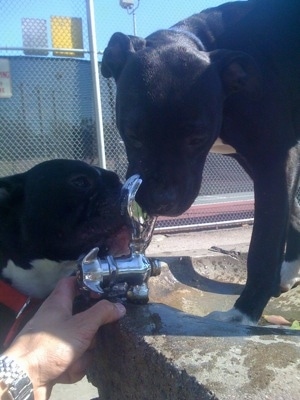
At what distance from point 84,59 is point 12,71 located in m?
0.63

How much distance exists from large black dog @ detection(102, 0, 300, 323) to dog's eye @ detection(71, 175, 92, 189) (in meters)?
0.20

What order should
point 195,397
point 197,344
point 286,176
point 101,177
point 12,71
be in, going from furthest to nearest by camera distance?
point 12,71 < point 286,176 < point 101,177 < point 197,344 < point 195,397

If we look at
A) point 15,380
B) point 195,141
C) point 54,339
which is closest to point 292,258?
point 195,141

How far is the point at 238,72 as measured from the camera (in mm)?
2207

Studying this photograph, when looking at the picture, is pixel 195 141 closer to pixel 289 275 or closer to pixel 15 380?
pixel 289 275

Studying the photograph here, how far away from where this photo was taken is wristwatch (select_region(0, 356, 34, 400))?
116 centimetres

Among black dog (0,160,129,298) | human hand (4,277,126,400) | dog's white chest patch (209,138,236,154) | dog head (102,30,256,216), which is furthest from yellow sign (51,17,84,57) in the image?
human hand (4,277,126,400)

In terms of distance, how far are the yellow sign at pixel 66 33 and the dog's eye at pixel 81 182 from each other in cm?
299

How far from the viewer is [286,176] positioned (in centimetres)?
216

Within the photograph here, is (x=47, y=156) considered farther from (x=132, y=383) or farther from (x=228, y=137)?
(x=132, y=383)

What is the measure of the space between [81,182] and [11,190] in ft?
0.91

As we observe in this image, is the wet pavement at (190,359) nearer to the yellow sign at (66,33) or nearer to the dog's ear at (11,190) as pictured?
the dog's ear at (11,190)

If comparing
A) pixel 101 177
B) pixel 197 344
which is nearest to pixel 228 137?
pixel 101 177

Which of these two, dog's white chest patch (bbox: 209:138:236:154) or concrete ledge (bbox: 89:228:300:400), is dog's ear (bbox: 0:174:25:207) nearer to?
concrete ledge (bbox: 89:228:300:400)
